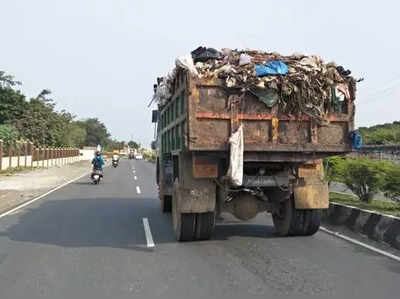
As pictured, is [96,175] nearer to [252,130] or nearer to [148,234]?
[148,234]

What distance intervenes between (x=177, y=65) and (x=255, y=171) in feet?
7.27

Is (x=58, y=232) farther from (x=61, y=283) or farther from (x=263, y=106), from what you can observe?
(x=263, y=106)

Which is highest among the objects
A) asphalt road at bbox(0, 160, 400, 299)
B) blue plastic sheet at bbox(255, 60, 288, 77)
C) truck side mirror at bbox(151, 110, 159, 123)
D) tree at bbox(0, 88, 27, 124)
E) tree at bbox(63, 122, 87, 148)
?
tree at bbox(0, 88, 27, 124)

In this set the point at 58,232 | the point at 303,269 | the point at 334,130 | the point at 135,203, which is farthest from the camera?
the point at 135,203

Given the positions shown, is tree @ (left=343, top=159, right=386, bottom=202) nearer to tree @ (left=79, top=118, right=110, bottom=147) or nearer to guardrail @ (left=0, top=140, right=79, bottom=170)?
guardrail @ (left=0, top=140, right=79, bottom=170)

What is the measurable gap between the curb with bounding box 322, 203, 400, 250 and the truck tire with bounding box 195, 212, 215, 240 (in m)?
2.79

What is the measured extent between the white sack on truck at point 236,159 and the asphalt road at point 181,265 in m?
1.15

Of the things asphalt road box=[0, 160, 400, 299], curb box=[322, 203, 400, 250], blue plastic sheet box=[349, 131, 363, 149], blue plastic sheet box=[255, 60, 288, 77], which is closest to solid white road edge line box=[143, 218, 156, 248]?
asphalt road box=[0, 160, 400, 299]

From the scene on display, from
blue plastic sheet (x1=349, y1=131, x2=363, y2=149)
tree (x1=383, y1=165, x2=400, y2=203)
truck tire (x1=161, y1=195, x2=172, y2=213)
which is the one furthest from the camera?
truck tire (x1=161, y1=195, x2=172, y2=213)

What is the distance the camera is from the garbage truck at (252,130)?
7699 millimetres

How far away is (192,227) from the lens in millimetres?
8555

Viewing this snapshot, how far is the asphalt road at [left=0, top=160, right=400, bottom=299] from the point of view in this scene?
5738 mm

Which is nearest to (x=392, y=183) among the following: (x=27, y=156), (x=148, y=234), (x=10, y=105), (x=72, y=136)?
(x=148, y=234)

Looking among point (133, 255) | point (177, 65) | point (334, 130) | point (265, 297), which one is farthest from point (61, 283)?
point (334, 130)
